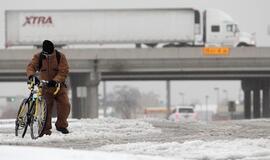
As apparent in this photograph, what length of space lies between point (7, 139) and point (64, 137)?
979 mm

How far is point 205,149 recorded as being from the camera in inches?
364

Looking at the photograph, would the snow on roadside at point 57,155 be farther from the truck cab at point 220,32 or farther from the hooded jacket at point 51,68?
the truck cab at point 220,32

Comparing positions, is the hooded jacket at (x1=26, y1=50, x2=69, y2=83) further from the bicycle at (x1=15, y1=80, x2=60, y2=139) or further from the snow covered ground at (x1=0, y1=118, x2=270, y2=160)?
the snow covered ground at (x1=0, y1=118, x2=270, y2=160)

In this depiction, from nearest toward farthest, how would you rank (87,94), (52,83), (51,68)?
(52,83) → (51,68) → (87,94)

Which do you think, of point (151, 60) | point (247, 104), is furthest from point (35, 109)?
point (247, 104)

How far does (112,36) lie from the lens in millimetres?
48656

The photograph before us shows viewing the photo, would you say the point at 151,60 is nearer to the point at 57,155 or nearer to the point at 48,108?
the point at 48,108

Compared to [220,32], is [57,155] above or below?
below

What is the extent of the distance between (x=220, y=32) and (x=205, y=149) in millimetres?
40373

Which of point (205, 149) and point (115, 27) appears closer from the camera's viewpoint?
point (205, 149)

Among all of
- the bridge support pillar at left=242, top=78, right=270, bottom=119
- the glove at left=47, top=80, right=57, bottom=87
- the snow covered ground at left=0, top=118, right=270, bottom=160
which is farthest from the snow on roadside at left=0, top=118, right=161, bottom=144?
the bridge support pillar at left=242, top=78, right=270, bottom=119

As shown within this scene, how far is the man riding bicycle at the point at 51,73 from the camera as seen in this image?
11.3 metres

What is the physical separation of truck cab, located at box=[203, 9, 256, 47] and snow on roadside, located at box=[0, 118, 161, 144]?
3329 cm

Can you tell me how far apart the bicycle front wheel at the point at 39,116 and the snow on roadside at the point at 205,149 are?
168 centimetres
